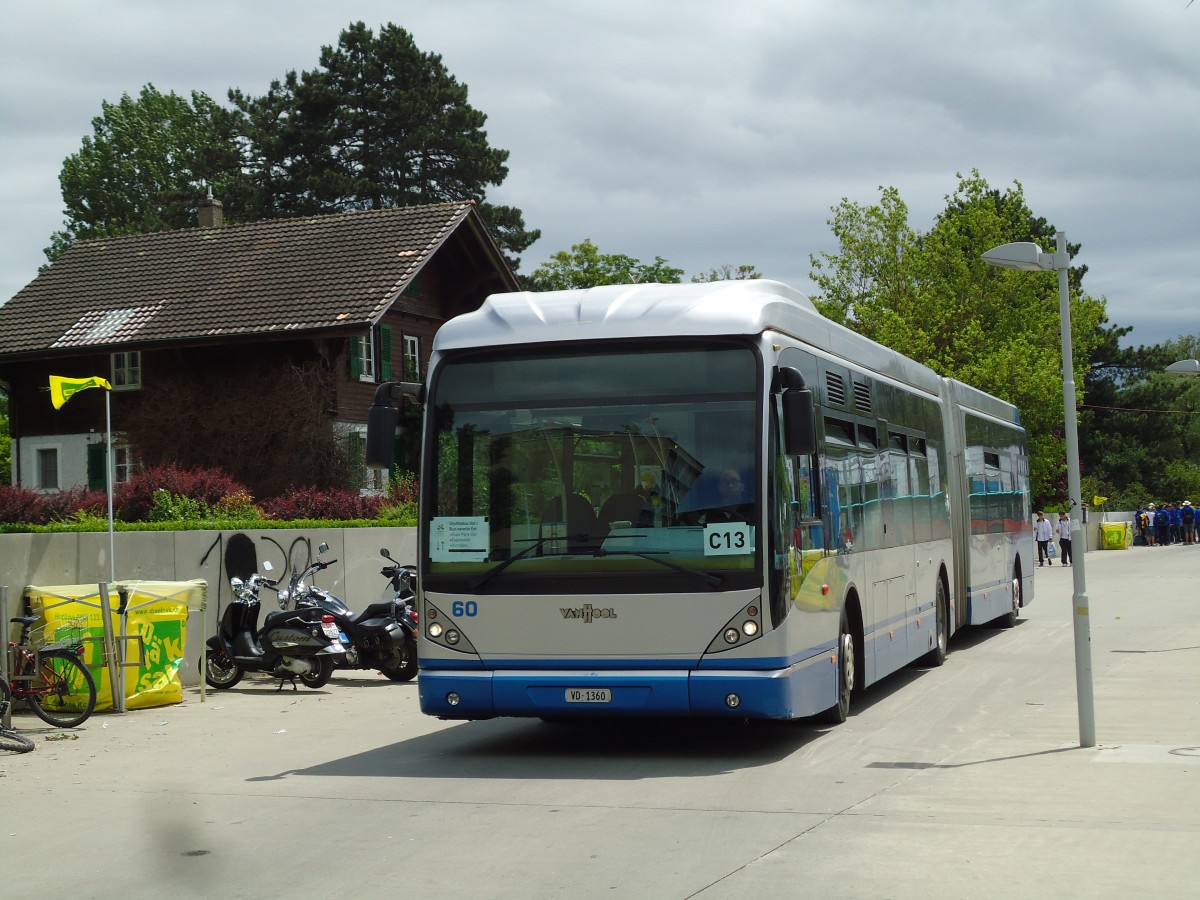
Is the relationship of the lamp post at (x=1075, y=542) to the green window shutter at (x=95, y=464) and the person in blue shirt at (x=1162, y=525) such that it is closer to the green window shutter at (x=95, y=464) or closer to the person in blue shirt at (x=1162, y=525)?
the green window shutter at (x=95, y=464)

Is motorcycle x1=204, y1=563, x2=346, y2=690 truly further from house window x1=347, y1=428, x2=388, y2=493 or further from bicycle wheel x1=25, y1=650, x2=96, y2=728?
house window x1=347, y1=428, x2=388, y2=493

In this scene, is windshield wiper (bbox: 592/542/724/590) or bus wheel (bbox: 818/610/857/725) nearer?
windshield wiper (bbox: 592/542/724/590)

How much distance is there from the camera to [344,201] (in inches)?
2336

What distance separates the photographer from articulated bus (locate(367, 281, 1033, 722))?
34.3 feet

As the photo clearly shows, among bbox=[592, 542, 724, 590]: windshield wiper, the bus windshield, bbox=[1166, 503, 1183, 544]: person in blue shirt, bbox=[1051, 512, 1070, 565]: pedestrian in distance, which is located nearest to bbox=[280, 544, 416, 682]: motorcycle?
the bus windshield

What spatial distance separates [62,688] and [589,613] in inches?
223

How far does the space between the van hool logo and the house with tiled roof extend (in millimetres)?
25755

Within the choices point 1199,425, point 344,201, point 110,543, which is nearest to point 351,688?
point 110,543

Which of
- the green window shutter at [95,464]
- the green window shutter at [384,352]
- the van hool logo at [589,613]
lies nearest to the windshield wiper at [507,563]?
the van hool logo at [589,613]

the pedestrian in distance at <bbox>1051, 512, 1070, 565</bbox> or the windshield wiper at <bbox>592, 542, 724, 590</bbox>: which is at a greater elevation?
the windshield wiper at <bbox>592, 542, 724, 590</bbox>

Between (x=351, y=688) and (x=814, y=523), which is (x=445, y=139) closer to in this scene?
(x=351, y=688)

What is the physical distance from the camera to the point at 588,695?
10625 mm

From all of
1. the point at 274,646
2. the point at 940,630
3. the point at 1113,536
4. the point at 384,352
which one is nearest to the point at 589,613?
the point at 274,646

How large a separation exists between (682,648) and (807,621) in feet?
3.47
